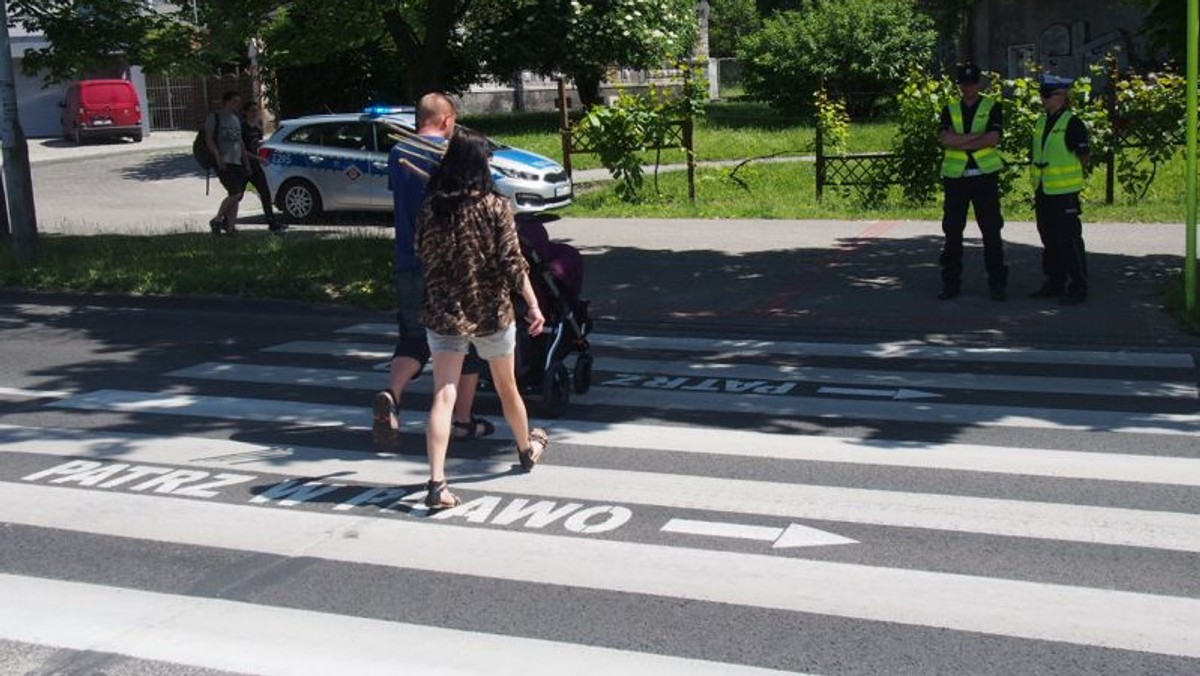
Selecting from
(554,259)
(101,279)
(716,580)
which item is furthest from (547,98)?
(716,580)

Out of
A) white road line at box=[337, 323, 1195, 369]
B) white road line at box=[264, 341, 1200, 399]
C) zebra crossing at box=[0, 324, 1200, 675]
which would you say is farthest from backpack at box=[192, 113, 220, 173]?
zebra crossing at box=[0, 324, 1200, 675]

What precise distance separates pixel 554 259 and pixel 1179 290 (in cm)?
622

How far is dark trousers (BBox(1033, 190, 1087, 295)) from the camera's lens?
38.6 ft

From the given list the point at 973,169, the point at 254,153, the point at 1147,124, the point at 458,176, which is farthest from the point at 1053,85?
the point at 254,153

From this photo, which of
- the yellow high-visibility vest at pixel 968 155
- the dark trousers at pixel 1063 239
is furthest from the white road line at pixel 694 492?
the yellow high-visibility vest at pixel 968 155

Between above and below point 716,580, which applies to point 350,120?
above

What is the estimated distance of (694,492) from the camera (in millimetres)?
6906

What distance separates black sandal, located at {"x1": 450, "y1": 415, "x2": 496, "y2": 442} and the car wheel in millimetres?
13282

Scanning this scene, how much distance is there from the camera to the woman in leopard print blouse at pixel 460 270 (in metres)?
6.60

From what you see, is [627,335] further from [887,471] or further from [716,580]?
[716,580]

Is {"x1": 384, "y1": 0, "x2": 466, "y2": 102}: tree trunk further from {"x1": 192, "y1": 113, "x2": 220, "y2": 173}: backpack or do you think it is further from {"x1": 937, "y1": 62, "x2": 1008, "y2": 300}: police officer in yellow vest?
{"x1": 937, "y1": 62, "x2": 1008, "y2": 300}: police officer in yellow vest

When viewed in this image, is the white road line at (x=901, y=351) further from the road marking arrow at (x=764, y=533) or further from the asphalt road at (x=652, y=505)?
the road marking arrow at (x=764, y=533)

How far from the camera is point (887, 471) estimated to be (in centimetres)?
723

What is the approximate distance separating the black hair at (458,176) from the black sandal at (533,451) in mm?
1359
